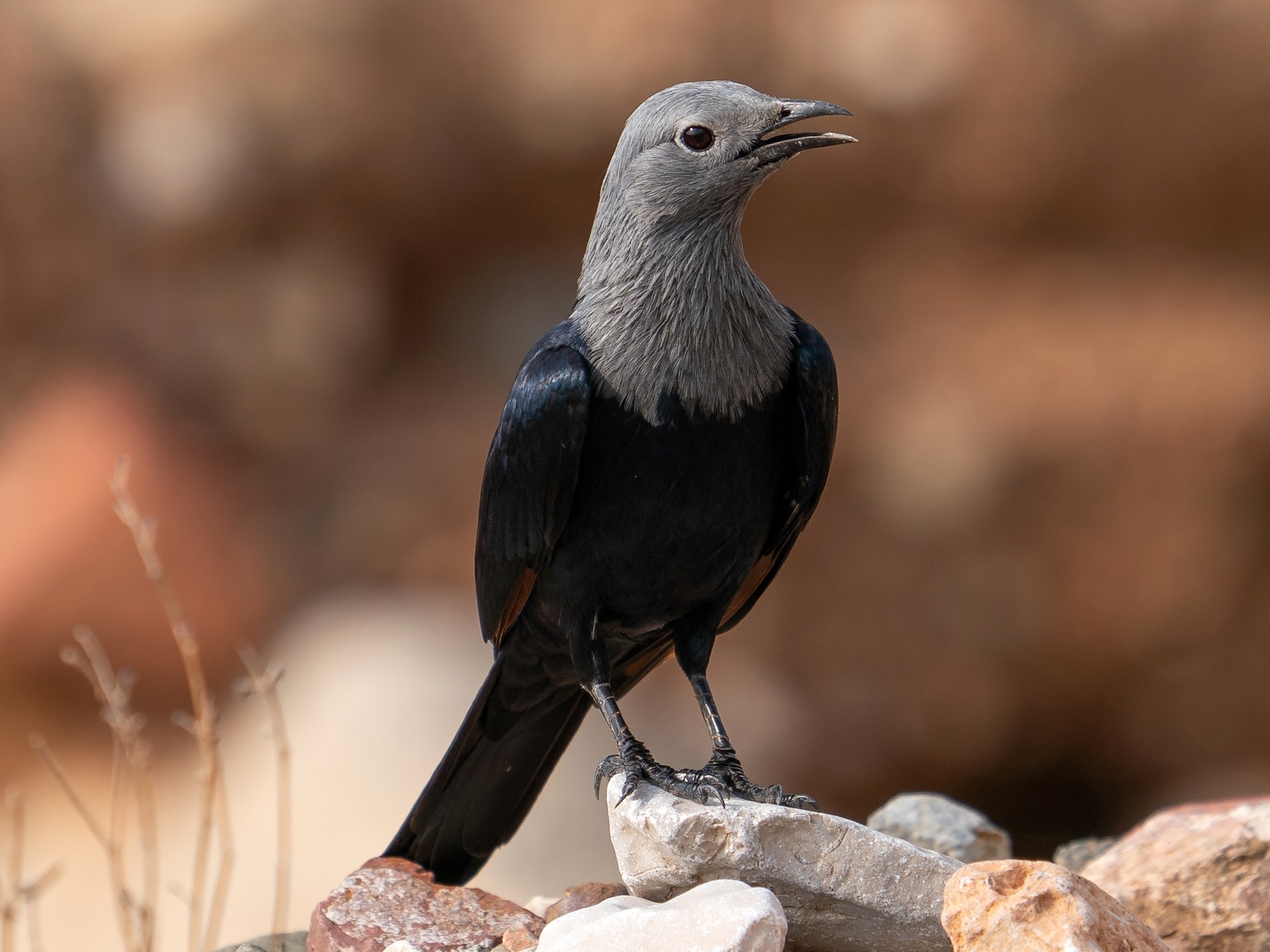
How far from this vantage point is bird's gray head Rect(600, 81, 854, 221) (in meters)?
3.13

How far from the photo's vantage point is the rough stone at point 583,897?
3.10 metres

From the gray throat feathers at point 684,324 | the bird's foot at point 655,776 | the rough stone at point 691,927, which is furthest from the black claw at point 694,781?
the gray throat feathers at point 684,324

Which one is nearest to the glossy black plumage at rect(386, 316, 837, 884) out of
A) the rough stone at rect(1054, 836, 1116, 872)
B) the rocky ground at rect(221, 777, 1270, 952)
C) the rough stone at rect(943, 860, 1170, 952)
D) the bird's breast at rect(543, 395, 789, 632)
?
the bird's breast at rect(543, 395, 789, 632)

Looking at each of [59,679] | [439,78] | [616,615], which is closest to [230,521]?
[59,679]

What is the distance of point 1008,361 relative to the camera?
7.30m

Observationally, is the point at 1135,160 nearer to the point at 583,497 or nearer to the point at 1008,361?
the point at 1008,361

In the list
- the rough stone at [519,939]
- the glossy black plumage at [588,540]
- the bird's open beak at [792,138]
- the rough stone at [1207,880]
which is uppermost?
the bird's open beak at [792,138]

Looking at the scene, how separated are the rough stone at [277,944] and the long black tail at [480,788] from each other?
1.28ft

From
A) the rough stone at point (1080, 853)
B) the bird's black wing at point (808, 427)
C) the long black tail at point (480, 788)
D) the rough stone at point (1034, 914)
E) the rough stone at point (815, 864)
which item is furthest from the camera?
the rough stone at point (1080, 853)

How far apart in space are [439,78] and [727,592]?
510cm

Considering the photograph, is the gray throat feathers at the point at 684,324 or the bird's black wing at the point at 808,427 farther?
the bird's black wing at the point at 808,427

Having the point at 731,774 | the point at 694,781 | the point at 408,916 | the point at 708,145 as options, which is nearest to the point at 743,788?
the point at 731,774

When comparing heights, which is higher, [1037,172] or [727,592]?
[1037,172]

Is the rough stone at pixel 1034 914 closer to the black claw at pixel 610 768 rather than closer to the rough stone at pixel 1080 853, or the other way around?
the black claw at pixel 610 768
